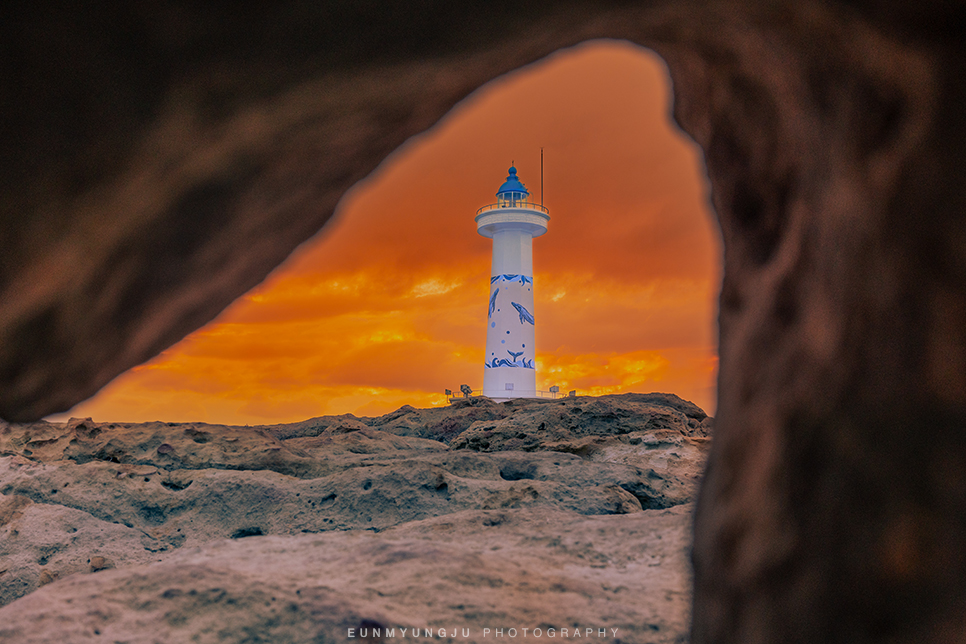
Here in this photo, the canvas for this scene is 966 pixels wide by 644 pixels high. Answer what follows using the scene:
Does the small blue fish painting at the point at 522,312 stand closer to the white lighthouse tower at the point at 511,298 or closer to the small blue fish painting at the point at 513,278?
the white lighthouse tower at the point at 511,298

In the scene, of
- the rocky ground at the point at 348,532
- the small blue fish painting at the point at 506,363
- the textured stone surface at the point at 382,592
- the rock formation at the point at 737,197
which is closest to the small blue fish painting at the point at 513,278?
the small blue fish painting at the point at 506,363

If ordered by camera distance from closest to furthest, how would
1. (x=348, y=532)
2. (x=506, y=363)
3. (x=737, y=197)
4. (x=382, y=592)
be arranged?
(x=737, y=197) < (x=382, y=592) < (x=348, y=532) < (x=506, y=363)

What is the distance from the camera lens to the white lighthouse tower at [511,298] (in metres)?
15.4

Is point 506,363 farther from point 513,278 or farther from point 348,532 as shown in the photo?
point 348,532

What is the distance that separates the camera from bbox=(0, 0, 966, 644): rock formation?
732 mm

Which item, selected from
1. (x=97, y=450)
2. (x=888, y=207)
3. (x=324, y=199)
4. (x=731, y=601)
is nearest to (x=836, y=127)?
→ (x=888, y=207)

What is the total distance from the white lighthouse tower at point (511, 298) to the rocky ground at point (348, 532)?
9.87 metres

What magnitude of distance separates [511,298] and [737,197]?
1442cm

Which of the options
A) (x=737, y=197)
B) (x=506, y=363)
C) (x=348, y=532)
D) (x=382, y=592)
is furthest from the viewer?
(x=506, y=363)

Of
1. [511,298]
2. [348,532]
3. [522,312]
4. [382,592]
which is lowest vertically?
[382,592]

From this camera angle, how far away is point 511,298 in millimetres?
15562

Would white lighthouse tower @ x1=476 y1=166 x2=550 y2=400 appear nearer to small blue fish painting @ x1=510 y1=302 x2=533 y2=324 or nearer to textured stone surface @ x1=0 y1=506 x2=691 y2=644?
small blue fish painting @ x1=510 y1=302 x2=533 y2=324

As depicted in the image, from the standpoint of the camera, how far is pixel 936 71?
0.71 meters

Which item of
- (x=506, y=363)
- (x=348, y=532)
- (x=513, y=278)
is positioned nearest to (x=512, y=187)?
(x=513, y=278)
